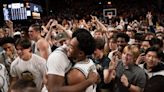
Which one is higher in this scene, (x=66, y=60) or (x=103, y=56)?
(x=66, y=60)

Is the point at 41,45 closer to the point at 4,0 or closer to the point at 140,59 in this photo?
the point at 140,59

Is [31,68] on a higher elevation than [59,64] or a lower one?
lower

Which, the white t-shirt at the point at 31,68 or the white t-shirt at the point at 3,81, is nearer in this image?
the white t-shirt at the point at 3,81

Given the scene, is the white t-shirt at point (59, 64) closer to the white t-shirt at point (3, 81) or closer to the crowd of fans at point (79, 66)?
the crowd of fans at point (79, 66)

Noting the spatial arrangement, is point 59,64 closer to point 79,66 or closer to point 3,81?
point 79,66

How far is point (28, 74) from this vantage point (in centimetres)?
569

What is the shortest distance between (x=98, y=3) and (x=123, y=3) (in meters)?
2.60

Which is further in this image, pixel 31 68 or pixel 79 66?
pixel 31 68

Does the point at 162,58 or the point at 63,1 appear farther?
the point at 63,1

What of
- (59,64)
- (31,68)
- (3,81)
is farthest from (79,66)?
(31,68)

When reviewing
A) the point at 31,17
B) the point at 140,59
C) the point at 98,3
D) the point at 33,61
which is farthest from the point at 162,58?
the point at 98,3

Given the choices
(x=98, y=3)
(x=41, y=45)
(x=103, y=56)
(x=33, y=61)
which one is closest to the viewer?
(x=33, y=61)

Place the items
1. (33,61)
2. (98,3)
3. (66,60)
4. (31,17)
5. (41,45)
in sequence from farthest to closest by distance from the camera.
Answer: (98,3) → (31,17) → (41,45) → (33,61) → (66,60)

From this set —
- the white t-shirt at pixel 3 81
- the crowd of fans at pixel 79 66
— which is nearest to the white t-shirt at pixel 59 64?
the crowd of fans at pixel 79 66
